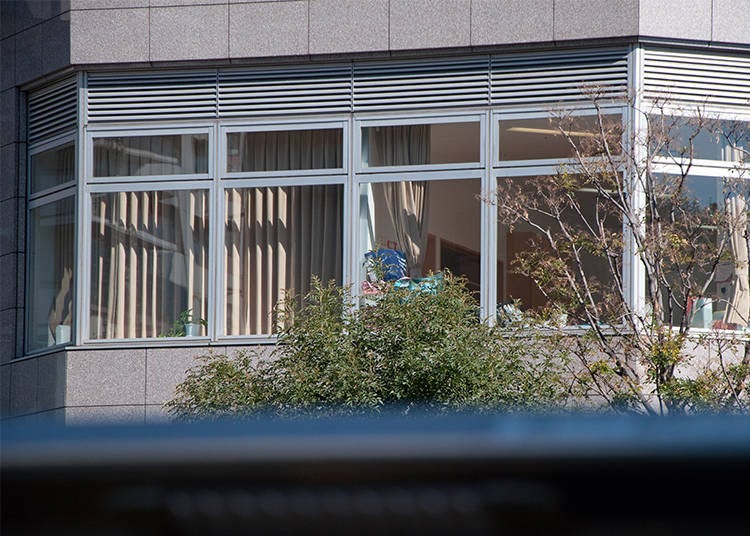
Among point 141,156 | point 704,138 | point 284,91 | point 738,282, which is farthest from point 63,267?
point 738,282

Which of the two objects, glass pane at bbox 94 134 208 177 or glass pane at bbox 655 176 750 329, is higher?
glass pane at bbox 94 134 208 177

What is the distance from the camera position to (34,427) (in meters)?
0.83

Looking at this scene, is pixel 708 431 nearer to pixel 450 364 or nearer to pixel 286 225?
pixel 450 364

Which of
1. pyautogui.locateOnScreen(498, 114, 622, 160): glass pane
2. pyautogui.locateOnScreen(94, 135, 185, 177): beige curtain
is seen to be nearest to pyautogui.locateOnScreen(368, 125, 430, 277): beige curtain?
pyautogui.locateOnScreen(498, 114, 622, 160): glass pane

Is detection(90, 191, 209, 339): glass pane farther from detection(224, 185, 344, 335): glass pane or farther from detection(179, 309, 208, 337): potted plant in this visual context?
detection(224, 185, 344, 335): glass pane

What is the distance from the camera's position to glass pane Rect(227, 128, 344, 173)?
1443cm

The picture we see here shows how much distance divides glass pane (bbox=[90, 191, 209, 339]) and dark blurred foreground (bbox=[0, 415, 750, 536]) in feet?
45.5

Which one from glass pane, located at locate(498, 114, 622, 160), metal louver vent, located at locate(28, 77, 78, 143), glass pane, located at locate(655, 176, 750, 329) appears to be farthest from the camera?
metal louver vent, located at locate(28, 77, 78, 143)

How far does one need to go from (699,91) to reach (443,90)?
2830mm

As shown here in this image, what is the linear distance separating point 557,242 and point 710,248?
4.67 ft

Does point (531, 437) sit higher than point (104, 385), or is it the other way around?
point (531, 437)

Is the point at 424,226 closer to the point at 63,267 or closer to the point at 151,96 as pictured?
the point at 151,96

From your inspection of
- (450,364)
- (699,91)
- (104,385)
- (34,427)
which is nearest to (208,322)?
(104,385)

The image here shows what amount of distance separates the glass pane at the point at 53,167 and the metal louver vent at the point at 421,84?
142 inches
